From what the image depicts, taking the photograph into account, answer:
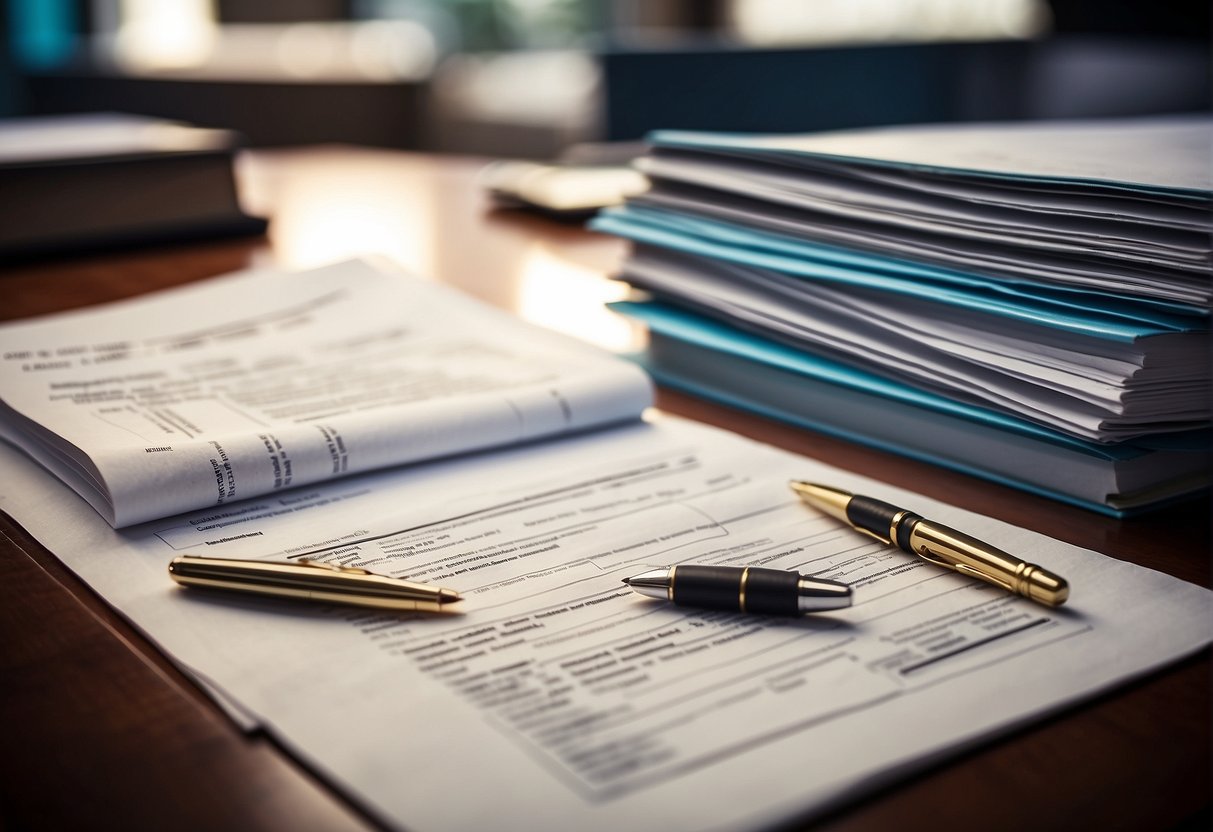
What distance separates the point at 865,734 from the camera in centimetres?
34

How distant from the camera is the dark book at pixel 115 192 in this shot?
109 centimetres

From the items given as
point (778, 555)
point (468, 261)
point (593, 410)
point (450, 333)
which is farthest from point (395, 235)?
point (778, 555)

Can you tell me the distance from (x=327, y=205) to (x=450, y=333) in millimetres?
A: 771

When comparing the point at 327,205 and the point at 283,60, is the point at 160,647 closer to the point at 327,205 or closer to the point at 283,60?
the point at 327,205

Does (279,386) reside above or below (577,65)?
below

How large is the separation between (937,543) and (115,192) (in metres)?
1.00

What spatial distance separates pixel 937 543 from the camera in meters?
0.46

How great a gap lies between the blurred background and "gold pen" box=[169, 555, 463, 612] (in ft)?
5.38

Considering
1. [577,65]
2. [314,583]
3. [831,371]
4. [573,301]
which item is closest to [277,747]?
[314,583]

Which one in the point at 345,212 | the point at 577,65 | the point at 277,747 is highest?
the point at 577,65

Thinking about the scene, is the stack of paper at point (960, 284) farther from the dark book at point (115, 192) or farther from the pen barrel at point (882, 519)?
the dark book at point (115, 192)

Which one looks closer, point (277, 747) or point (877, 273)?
point (277, 747)

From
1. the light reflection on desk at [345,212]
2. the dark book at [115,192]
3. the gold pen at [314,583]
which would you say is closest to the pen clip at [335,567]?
the gold pen at [314,583]

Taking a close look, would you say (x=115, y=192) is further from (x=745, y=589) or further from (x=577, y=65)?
(x=577, y=65)
